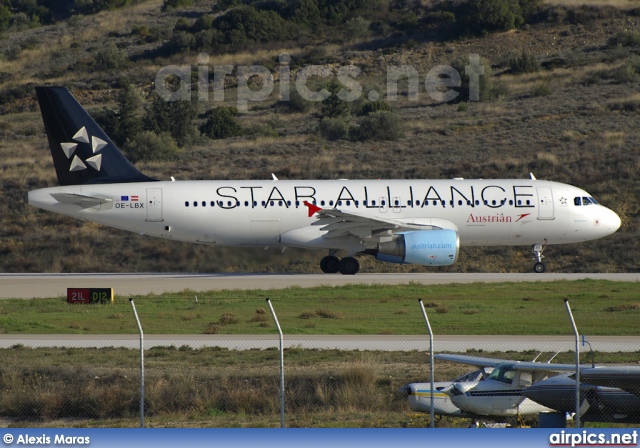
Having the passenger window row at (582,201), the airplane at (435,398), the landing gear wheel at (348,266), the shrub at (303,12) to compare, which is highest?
the shrub at (303,12)

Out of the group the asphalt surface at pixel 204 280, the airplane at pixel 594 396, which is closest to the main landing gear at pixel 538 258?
the asphalt surface at pixel 204 280

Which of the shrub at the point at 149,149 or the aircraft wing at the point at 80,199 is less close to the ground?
the shrub at the point at 149,149

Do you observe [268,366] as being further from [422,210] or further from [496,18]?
[496,18]

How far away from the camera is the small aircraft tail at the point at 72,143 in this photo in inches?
1660

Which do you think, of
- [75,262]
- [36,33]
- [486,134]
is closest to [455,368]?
[75,262]

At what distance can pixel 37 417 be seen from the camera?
770 inches

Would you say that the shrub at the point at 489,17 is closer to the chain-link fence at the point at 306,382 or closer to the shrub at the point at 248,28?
the shrub at the point at 248,28

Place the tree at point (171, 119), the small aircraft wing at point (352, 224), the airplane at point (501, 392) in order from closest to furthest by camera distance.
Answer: the airplane at point (501, 392) < the small aircraft wing at point (352, 224) < the tree at point (171, 119)

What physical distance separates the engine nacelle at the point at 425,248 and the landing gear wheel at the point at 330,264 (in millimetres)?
3693

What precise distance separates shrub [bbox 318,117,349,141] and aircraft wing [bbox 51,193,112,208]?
3868cm

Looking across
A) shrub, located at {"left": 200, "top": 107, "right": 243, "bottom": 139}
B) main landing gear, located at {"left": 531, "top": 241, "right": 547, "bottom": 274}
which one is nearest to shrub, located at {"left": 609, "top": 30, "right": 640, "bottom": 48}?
shrub, located at {"left": 200, "top": 107, "right": 243, "bottom": 139}

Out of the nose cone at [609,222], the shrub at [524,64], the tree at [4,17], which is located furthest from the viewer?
the tree at [4,17]

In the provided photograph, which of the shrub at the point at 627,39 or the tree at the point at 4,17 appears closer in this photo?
the shrub at the point at 627,39

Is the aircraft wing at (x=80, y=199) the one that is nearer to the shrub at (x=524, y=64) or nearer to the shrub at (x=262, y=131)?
the shrub at (x=262, y=131)
